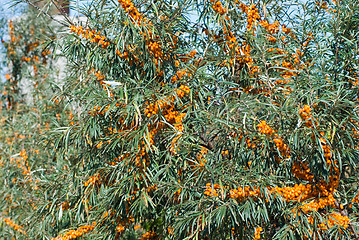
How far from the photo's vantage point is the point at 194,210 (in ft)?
7.16

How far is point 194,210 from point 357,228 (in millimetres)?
943

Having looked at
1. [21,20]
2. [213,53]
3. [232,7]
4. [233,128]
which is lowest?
[233,128]

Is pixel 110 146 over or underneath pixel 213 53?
underneath

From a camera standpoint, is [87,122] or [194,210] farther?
[87,122]

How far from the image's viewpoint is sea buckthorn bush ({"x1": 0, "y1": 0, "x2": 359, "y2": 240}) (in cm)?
198

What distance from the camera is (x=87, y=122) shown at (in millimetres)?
2357

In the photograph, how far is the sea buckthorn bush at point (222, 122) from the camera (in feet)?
6.51

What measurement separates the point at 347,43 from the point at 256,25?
57 cm

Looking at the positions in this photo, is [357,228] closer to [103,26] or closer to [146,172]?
[146,172]

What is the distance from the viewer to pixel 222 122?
194 cm

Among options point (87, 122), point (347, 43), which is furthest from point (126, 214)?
point (347, 43)

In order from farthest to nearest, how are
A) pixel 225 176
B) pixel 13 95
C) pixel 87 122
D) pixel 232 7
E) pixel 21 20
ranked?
pixel 21 20 → pixel 13 95 → pixel 232 7 → pixel 87 122 → pixel 225 176

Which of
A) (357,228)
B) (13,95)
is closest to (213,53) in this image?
(357,228)

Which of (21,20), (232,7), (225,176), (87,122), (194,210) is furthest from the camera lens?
(21,20)
